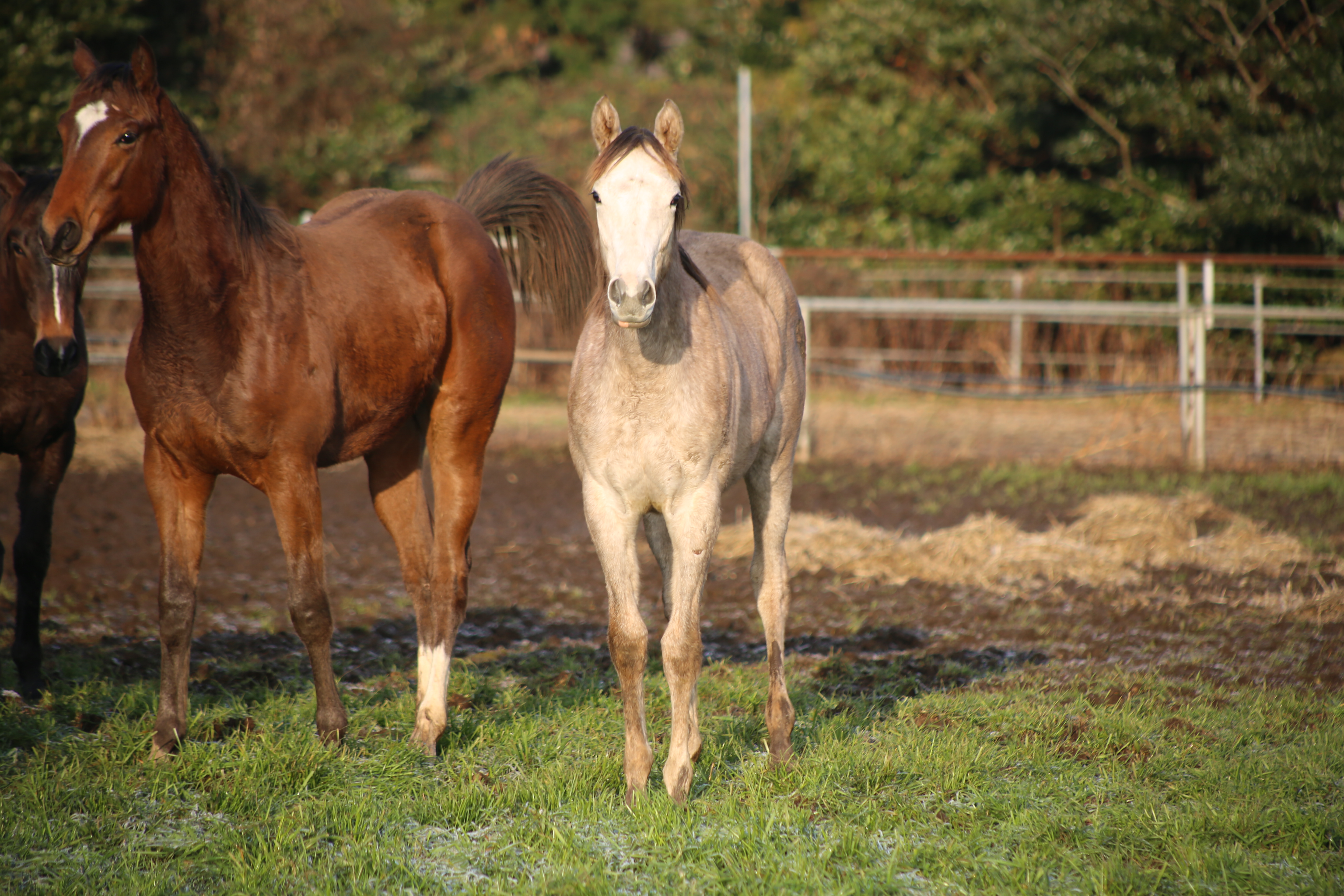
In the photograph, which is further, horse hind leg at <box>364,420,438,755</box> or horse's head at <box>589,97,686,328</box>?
horse hind leg at <box>364,420,438,755</box>

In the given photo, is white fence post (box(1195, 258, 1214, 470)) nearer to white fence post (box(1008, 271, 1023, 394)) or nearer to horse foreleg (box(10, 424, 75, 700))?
white fence post (box(1008, 271, 1023, 394))

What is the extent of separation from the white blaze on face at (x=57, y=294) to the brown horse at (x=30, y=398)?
0.37ft

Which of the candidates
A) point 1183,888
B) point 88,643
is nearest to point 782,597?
point 1183,888

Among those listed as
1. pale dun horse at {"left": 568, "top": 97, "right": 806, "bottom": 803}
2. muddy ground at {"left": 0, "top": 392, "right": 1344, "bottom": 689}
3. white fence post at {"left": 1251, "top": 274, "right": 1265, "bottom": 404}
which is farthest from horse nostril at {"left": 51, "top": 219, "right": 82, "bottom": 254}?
white fence post at {"left": 1251, "top": 274, "right": 1265, "bottom": 404}

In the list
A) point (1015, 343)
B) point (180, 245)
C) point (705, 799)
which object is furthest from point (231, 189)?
point (1015, 343)

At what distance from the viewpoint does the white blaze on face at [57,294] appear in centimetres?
382

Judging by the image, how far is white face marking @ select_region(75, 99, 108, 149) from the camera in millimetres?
3131

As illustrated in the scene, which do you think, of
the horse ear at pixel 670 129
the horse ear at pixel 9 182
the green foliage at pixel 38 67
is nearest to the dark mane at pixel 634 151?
the horse ear at pixel 670 129

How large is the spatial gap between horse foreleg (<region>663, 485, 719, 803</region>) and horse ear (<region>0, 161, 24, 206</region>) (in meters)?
3.24

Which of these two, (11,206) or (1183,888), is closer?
(1183,888)

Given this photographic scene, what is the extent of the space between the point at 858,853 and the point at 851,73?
62.6 feet

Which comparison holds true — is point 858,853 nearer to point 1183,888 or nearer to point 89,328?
point 1183,888

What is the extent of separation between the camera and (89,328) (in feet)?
47.1

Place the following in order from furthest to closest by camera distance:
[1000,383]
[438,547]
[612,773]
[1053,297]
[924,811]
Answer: [1053,297] → [1000,383] → [438,547] → [612,773] → [924,811]
